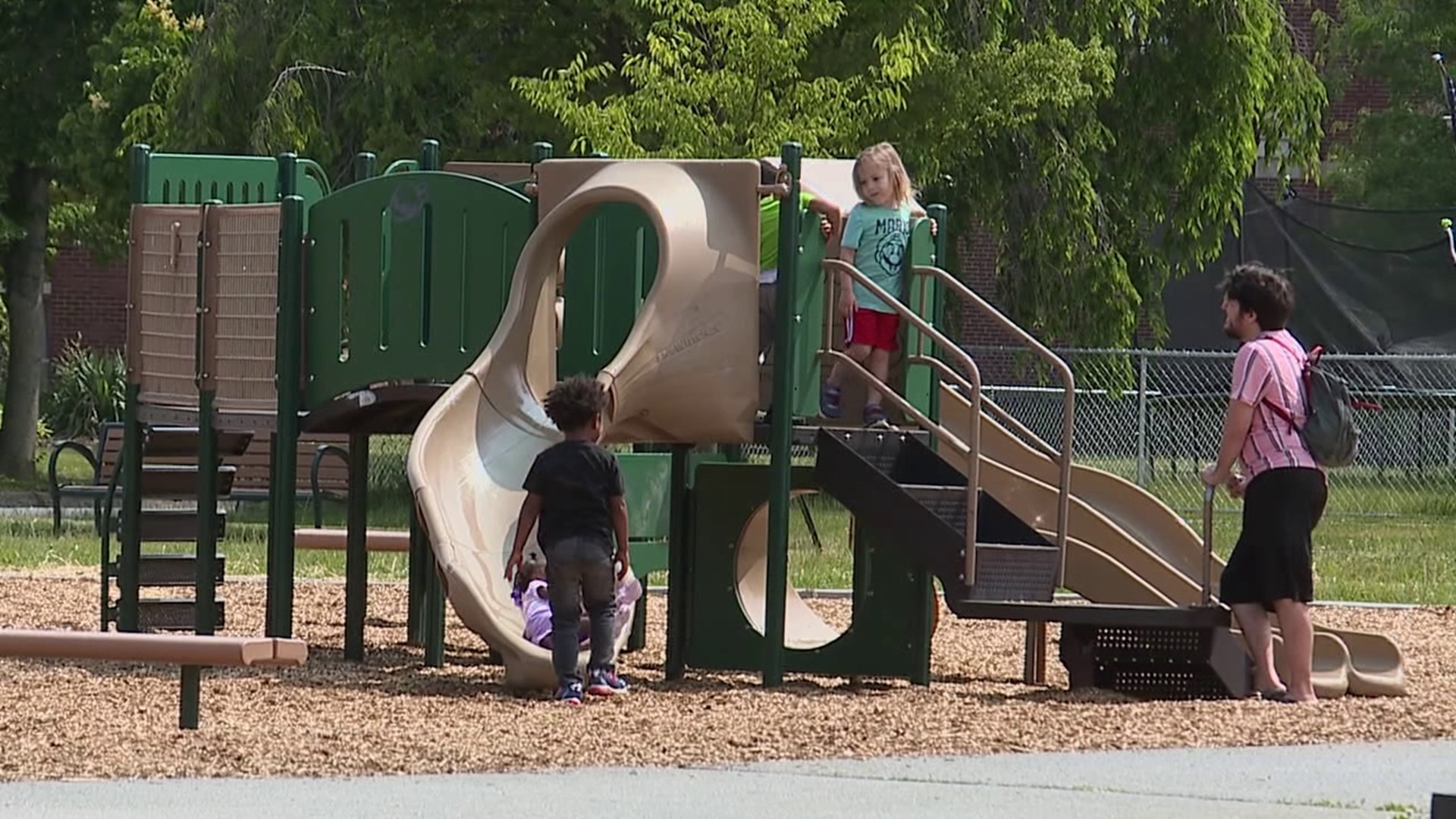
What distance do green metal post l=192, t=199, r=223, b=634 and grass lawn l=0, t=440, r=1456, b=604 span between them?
17.3 feet

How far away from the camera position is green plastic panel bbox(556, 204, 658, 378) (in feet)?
37.9

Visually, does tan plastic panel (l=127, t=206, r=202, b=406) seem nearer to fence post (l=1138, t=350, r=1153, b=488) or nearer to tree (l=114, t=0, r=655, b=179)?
tree (l=114, t=0, r=655, b=179)

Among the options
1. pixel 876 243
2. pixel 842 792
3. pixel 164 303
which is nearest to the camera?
pixel 842 792

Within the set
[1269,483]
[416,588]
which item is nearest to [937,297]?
[1269,483]

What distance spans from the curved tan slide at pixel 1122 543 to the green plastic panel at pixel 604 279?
184 centimetres

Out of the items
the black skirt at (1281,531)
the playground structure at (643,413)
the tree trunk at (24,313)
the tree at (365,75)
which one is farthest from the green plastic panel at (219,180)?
the tree trunk at (24,313)

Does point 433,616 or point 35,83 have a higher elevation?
point 35,83

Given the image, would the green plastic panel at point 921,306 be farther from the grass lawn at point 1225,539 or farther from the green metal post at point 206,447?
the grass lawn at point 1225,539

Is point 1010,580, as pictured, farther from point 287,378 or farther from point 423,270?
point 287,378

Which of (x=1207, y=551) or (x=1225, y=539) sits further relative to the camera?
(x=1225, y=539)

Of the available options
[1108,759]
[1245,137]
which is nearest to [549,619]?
[1108,759]

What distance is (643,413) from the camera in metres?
11.0

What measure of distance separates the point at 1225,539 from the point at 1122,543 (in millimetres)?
10020

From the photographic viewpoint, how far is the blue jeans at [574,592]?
1034cm
